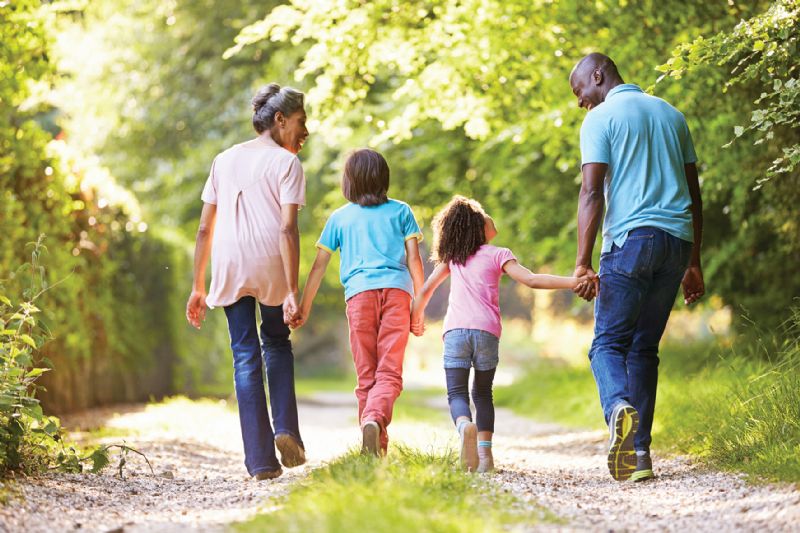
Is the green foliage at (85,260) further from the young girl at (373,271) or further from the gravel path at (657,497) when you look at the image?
the gravel path at (657,497)

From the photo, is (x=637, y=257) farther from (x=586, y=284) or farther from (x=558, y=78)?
(x=558, y=78)

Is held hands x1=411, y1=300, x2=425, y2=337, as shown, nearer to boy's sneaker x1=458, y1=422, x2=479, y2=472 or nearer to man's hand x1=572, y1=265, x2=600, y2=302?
boy's sneaker x1=458, y1=422, x2=479, y2=472

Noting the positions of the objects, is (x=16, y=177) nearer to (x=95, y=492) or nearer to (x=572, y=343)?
(x=95, y=492)

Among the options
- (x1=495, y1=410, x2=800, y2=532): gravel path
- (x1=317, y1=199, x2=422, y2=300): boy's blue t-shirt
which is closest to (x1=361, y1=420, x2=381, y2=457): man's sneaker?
(x1=495, y1=410, x2=800, y2=532): gravel path

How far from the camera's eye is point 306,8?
8.52 m

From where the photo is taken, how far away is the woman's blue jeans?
5371 mm

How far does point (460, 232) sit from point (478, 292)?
0.35 m

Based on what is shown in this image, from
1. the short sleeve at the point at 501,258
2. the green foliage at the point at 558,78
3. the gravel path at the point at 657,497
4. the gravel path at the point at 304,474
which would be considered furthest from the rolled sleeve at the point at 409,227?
the green foliage at the point at 558,78

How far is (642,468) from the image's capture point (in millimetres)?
5090

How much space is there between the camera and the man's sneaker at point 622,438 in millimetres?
4754

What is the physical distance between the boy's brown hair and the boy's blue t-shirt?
0.15 feet

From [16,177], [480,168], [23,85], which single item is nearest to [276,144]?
[23,85]

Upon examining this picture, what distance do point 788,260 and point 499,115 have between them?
3.25 metres

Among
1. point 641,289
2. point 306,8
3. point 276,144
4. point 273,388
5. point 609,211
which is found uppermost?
point 306,8
